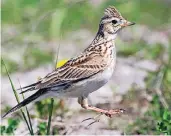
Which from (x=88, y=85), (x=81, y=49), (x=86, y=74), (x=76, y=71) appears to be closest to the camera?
(x=88, y=85)

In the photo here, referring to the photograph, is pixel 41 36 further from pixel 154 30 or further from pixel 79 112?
pixel 79 112

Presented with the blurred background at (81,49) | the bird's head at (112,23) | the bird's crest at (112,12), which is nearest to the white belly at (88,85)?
the bird's head at (112,23)

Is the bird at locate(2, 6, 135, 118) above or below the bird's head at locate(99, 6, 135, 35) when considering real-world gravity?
below

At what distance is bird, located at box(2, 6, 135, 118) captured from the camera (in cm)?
656

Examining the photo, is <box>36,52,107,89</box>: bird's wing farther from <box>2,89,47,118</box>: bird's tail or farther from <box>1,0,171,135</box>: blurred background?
<box>1,0,171,135</box>: blurred background

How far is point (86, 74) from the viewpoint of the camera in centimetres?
666

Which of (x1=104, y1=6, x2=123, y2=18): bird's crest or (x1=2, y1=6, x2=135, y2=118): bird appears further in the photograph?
(x1=104, y1=6, x2=123, y2=18): bird's crest

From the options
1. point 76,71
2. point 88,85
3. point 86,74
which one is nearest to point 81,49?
point 76,71

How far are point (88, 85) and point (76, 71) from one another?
0.91 feet

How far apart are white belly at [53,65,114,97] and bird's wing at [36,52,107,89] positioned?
52 mm

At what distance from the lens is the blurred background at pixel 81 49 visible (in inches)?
313

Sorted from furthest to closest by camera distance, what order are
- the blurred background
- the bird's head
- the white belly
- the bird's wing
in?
the blurred background < the bird's head < the bird's wing < the white belly

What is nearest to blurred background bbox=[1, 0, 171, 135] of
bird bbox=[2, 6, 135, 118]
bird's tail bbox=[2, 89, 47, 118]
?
bird bbox=[2, 6, 135, 118]

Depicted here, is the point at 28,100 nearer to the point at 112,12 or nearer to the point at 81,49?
the point at 112,12
